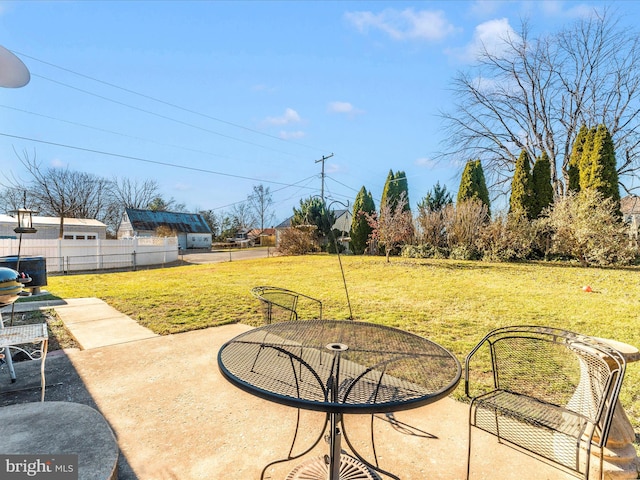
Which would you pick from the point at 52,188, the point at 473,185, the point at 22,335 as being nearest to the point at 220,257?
the point at 52,188

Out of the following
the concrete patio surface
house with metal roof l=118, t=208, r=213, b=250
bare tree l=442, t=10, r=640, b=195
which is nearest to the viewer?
the concrete patio surface

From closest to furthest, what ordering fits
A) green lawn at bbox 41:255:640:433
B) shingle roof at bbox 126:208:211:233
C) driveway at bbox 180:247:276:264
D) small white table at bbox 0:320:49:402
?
small white table at bbox 0:320:49:402
green lawn at bbox 41:255:640:433
driveway at bbox 180:247:276:264
shingle roof at bbox 126:208:211:233

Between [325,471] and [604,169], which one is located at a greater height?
[604,169]

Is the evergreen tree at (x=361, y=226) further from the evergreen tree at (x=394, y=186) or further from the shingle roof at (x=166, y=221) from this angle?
the shingle roof at (x=166, y=221)

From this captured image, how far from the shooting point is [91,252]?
13.7 metres

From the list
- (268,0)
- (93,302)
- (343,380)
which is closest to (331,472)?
(343,380)

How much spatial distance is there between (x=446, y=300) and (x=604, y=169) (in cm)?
946

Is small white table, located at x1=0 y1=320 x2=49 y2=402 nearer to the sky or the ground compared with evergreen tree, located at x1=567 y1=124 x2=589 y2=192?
nearer to the ground

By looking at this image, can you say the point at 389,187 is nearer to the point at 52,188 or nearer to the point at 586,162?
the point at 586,162

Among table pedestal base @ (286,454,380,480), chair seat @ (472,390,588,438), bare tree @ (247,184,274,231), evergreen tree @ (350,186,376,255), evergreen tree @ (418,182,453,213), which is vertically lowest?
table pedestal base @ (286,454,380,480)

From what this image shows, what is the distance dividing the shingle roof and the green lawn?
19.5 m

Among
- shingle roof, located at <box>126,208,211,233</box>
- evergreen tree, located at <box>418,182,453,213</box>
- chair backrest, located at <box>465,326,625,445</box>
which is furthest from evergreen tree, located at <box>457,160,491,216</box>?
shingle roof, located at <box>126,208,211,233</box>

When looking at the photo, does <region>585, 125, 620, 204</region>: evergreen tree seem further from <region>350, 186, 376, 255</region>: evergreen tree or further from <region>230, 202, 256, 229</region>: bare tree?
<region>230, 202, 256, 229</region>: bare tree

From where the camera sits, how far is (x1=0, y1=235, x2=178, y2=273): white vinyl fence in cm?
1234
